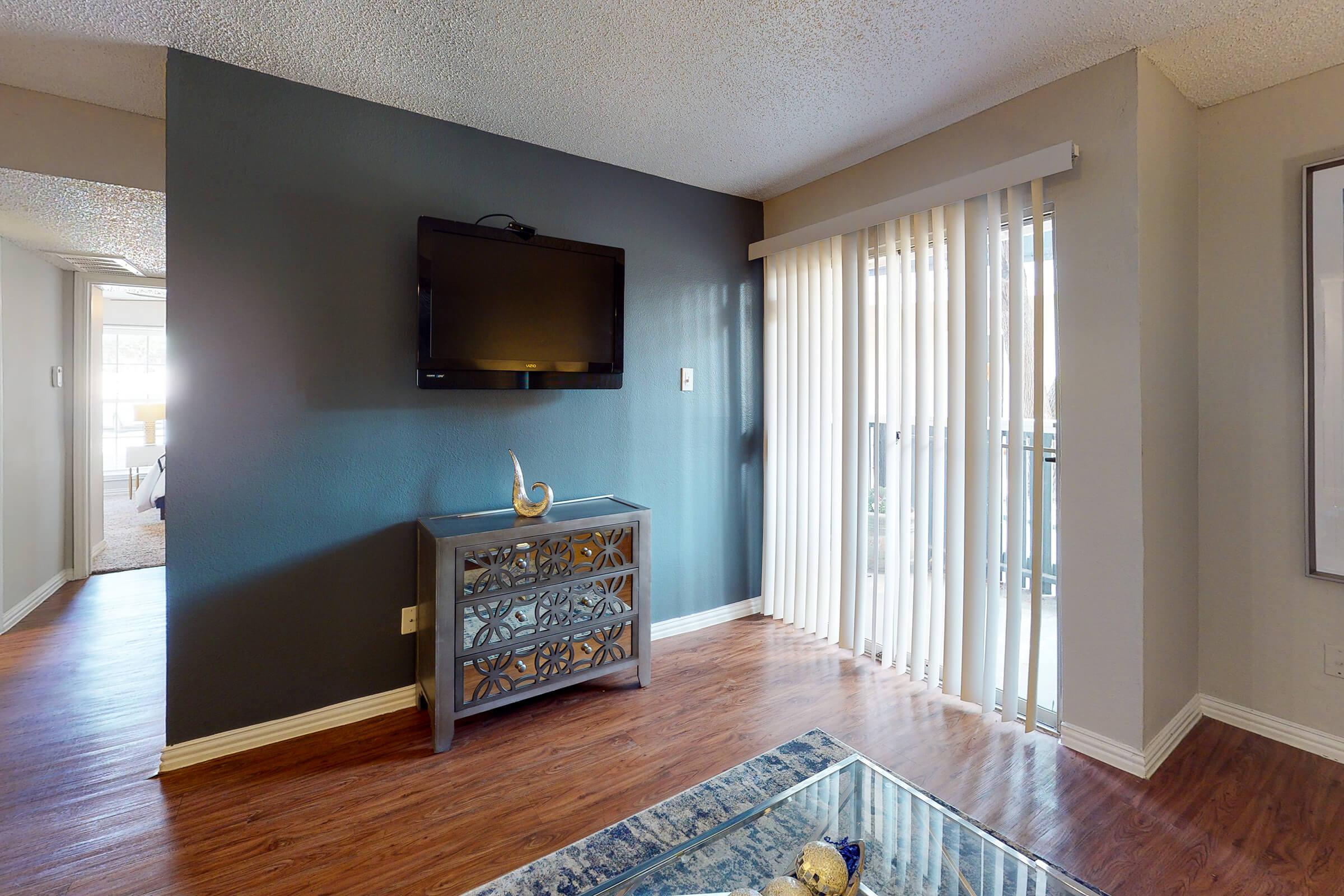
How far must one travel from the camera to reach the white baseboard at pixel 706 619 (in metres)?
3.22

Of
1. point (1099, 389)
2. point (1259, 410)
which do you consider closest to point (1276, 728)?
point (1259, 410)

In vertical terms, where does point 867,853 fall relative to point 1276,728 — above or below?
above

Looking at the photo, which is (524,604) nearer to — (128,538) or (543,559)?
(543,559)

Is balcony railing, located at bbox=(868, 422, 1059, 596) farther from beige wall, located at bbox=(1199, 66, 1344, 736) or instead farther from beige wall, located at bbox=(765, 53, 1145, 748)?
beige wall, located at bbox=(1199, 66, 1344, 736)

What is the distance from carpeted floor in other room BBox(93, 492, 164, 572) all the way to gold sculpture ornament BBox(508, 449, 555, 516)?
3759 millimetres

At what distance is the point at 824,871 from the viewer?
3.63 ft

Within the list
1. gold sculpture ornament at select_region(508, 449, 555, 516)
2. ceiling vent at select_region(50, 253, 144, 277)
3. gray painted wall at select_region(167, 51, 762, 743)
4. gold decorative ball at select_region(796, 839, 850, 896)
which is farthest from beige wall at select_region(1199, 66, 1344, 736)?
ceiling vent at select_region(50, 253, 144, 277)

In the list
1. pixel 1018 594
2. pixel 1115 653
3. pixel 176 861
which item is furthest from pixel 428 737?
pixel 1115 653

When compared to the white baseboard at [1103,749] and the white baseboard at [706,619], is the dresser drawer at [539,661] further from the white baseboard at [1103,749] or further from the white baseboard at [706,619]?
the white baseboard at [1103,749]

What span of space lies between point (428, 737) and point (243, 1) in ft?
7.97

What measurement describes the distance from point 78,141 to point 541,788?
301 centimetres

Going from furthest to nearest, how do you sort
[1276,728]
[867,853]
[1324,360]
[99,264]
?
[99,264] < [1276,728] < [1324,360] < [867,853]

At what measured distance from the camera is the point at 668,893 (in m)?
1.16

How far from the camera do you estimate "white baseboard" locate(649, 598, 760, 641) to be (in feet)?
10.6
